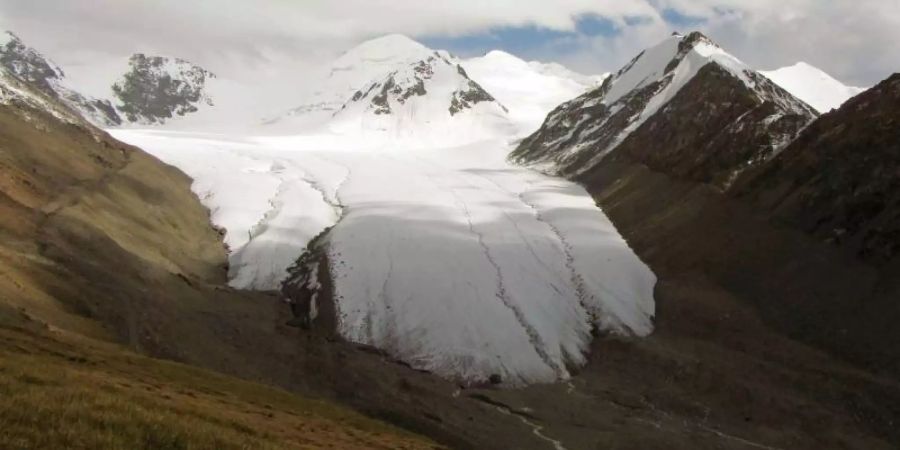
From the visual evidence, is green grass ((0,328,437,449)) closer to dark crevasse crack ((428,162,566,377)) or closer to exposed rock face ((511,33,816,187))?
dark crevasse crack ((428,162,566,377))

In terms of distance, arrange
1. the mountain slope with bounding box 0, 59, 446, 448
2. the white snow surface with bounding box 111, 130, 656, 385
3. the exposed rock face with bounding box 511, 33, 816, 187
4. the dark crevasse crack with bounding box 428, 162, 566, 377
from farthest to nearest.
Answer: the exposed rock face with bounding box 511, 33, 816, 187 → the white snow surface with bounding box 111, 130, 656, 385 → the dark crevasse crack with bounding box 428, 162, 566, 377 → the mountain slope with bounding box 0, 59, 446, 448

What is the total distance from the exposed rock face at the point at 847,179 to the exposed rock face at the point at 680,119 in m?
8.56

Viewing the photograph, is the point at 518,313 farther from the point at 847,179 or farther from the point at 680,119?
the point at 680,119

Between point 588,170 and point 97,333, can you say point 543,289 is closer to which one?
point 97,333

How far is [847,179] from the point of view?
67.6m

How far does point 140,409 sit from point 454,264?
185 feet

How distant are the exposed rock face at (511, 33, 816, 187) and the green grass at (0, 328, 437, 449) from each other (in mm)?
66878

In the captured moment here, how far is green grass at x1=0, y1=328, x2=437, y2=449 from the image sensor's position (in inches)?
547

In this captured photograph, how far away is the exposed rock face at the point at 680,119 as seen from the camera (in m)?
92.3

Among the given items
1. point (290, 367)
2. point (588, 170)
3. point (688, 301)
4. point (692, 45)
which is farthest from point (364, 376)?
point (692, 45)

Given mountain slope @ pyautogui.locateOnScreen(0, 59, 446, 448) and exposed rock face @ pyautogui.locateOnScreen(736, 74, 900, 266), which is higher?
exposed rock face @ pyautogui.locateOnScreen(736, 74, 900, 266)

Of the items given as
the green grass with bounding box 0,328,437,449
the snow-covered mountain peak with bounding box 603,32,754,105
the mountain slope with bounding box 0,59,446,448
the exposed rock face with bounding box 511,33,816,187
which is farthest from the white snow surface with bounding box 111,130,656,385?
the snow-covered mountain peak with bounding box 603,32,754,105

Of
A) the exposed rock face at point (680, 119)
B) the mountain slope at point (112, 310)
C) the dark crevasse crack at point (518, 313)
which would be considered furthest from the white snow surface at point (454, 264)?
the exposed rock face at point (680, 119)

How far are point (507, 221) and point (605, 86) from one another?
3965 inches
